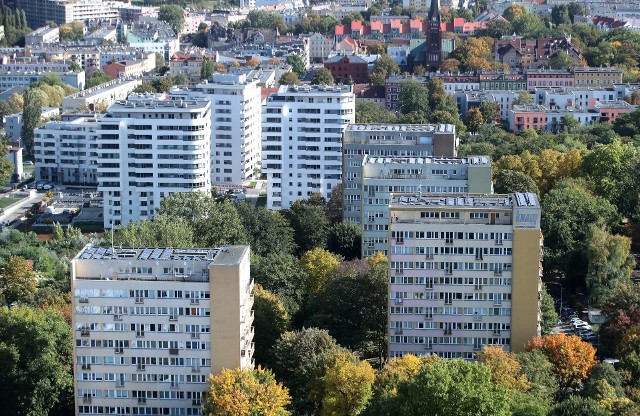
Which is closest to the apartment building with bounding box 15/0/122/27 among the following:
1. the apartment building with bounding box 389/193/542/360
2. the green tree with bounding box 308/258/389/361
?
the green tree with bounding box 308/258/389/361

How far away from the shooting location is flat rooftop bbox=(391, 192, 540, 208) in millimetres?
41250

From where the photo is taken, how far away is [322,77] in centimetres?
9994

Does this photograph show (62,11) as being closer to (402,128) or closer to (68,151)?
(68,151)

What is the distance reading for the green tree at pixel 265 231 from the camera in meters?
54.4

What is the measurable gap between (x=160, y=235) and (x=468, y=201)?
14.7 m

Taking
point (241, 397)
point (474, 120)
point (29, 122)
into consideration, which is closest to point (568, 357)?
point (241, 397)

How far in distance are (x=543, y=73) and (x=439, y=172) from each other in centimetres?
5027

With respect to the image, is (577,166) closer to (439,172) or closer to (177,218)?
(439,172)

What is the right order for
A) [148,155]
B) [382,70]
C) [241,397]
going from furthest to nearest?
[382,70]
[148,155]
[241,397]

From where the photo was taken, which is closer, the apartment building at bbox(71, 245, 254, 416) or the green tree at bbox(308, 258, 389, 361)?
the apartment building at bbox(71, 245, 254, 416)

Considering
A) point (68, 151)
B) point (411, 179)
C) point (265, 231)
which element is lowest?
point (265, 231)

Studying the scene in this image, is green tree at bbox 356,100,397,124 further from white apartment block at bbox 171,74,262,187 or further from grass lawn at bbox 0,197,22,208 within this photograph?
grass lawn at bbox 0,197,22,208

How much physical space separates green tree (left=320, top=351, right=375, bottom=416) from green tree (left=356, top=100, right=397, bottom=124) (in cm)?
4198

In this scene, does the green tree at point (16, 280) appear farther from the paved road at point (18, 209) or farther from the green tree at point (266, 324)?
the paved road at point (18, 209)
